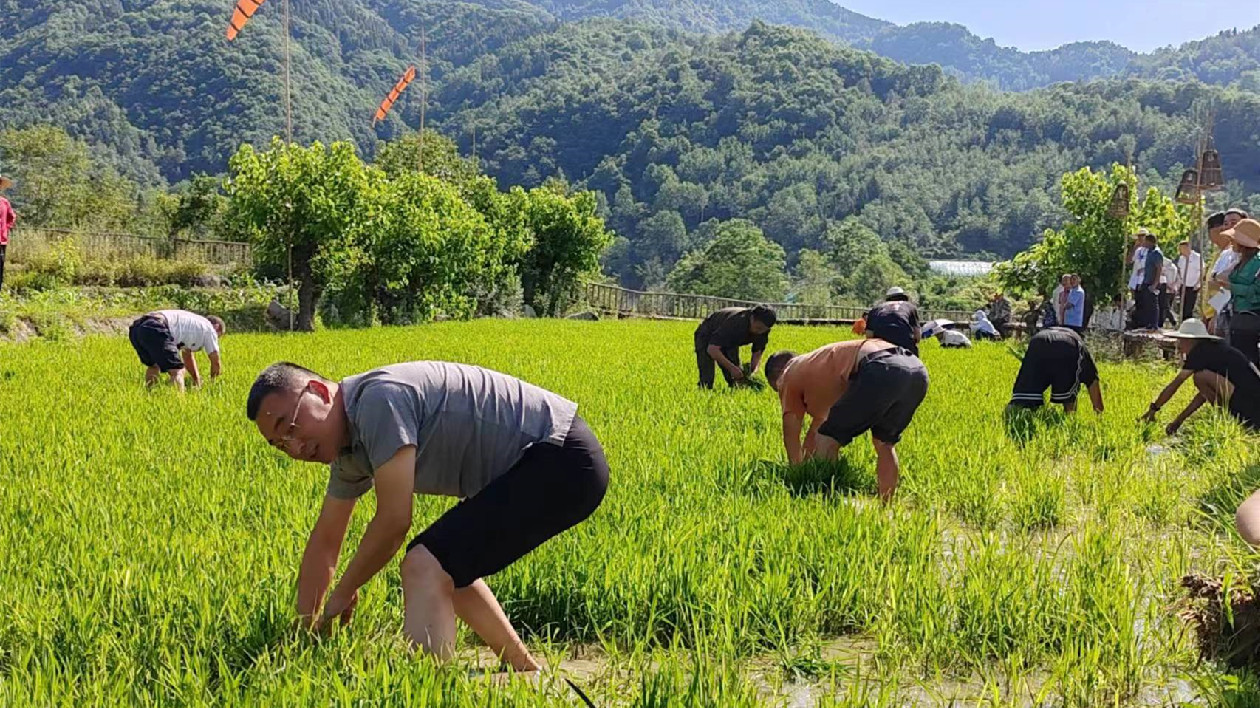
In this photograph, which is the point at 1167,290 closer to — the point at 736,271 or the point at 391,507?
the point at 391,507

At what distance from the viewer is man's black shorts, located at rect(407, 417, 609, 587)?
241 cm

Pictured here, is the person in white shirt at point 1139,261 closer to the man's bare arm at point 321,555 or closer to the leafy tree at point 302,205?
the man's bare arm at point 321,555

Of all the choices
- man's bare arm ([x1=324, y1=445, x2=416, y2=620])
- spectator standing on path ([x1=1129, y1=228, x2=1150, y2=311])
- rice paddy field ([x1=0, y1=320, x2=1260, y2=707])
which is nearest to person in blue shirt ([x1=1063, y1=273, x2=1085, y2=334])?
spectator standing on path ([x1=1129, y1=228, x2=1150, y2=311])

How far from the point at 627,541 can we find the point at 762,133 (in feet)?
427

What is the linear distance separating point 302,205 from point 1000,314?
51.5 ft

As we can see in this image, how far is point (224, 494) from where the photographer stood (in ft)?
14.4

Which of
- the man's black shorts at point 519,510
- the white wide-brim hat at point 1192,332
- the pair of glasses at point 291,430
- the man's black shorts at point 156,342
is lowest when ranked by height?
the man's black shorts at point 156,342

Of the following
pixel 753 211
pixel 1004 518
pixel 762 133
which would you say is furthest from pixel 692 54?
pixel 1004 518

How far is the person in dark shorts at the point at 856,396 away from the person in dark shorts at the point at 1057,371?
259 cm

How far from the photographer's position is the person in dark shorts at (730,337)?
25.5 feet

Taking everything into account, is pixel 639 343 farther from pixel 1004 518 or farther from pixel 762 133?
pixel 762 133

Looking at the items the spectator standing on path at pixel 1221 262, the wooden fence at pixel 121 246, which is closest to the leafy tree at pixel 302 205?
the wooden fence at pixel 121 246

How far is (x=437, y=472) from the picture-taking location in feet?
8.45

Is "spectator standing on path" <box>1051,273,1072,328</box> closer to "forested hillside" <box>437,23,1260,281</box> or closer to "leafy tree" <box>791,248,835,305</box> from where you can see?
"leafy tree" <box>791,248,835,305</box>
